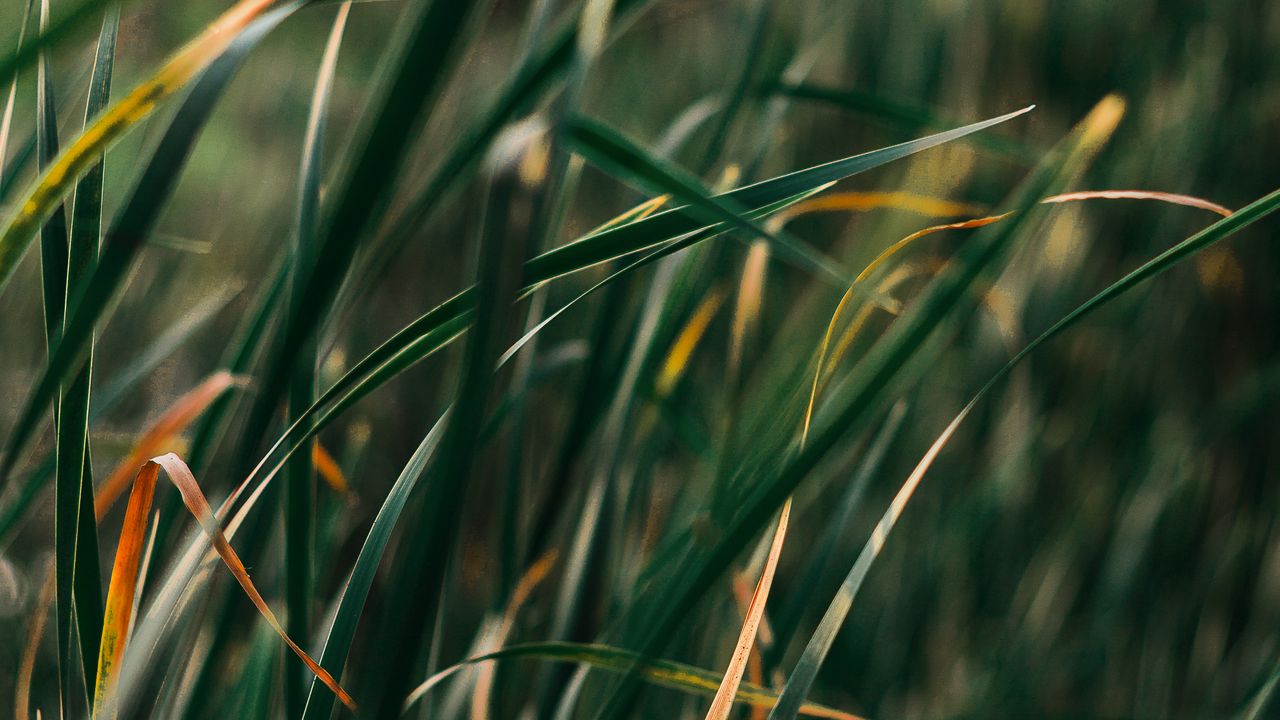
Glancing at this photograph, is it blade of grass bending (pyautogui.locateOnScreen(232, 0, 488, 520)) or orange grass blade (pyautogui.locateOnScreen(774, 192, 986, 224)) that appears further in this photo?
orange grass blade (pyautogui.locateOnScreen(774, 192, 986, 224))

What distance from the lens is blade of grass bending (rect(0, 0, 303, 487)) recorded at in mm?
130

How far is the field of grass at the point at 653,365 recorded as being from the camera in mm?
149

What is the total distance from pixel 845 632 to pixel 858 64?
490 mm

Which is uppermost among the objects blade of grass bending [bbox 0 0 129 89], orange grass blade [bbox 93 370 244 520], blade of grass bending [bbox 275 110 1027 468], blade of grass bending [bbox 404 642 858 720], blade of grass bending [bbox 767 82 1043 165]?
blade of grass bending [bbox 767 82 1043 165]

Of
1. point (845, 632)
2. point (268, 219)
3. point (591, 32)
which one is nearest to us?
point (591, 32)

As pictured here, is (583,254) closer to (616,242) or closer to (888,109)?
(616,242)

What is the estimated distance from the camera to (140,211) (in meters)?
0.13

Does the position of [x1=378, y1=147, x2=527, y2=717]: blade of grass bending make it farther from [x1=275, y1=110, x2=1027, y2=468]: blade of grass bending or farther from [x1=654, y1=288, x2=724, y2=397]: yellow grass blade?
[x1=654, y1=288, x2=724, y2=397]: yellow grass blade

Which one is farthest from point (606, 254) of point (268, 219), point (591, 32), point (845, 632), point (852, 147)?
point (268, 219)

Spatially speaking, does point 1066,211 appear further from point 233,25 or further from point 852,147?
point 233,25

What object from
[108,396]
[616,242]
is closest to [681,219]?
[616,242]

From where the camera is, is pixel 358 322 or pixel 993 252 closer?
pixel 993 252

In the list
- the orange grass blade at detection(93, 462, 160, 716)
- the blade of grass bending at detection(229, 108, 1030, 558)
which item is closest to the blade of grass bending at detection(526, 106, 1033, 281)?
the blade of grass bending at detection(229, 108, 1030, 558)

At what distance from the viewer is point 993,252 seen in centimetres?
15
